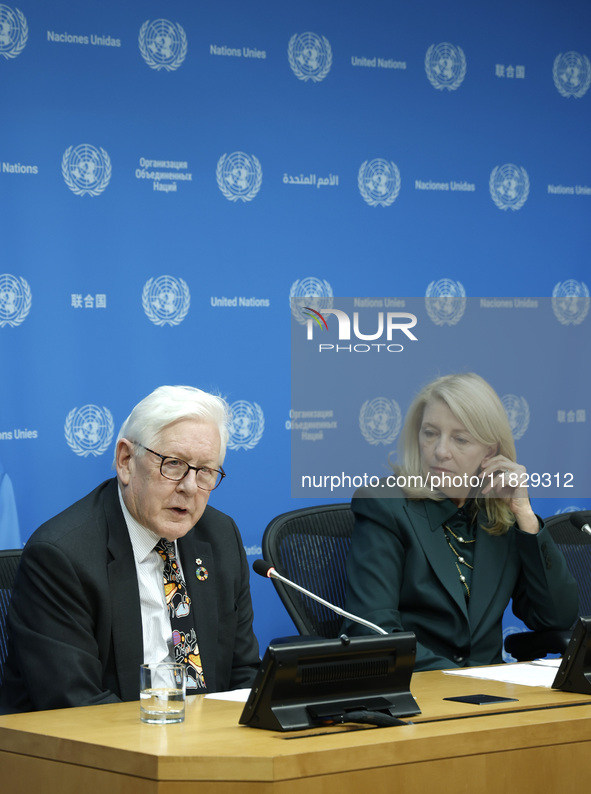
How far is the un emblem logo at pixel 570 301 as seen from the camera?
4500mm

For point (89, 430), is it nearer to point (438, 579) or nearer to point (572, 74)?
point (438, 579)

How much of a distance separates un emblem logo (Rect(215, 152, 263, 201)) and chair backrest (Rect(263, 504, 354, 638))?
1.19 metres

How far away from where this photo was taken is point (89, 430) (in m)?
3.67

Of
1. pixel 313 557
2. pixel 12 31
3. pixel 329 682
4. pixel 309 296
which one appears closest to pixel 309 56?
pixel 309 296

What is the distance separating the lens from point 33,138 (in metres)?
3.59

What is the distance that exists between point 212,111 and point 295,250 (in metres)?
0.57

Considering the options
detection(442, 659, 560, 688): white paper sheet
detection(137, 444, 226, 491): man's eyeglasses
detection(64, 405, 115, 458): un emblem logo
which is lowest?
detection(442, 659, 560, 688): white paper sheet

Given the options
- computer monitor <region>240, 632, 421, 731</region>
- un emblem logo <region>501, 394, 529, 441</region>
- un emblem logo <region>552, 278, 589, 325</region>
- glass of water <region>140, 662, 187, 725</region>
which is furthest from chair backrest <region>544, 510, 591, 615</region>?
glass of water <region>140, 662, 187, 725</region>

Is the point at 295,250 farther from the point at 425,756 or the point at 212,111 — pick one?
the point at 425,756

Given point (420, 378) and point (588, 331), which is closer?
point (420, 378)

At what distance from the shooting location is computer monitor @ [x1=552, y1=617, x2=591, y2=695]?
233cm

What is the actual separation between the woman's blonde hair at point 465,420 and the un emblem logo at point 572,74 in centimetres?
187

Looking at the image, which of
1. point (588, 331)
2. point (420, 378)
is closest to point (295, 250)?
point (420, 378)

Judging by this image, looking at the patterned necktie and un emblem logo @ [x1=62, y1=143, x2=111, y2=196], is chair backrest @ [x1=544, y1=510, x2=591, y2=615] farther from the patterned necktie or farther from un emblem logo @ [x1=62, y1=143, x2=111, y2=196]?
un emblem logo @ [x1=62, y1=143, x2=111, y2=196]
